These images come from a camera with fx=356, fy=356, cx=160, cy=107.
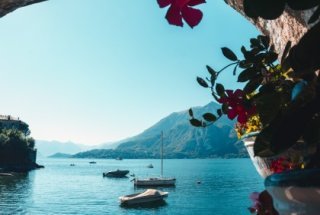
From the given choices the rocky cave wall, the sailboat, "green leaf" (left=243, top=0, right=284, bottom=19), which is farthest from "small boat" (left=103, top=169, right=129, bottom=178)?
"green leaf" (left=243, top=0, right=284, bottom=19)

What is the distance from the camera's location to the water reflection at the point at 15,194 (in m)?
51.4

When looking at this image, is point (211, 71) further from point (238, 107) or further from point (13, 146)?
point (13, 146)

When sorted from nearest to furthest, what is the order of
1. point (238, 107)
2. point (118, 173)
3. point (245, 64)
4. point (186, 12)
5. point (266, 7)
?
point (266, 7)
point (186, 12)
point (238, 107)
point (245, 64)
point (118, 173)

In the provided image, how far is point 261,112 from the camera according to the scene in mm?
816

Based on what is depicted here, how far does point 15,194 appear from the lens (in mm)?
64375

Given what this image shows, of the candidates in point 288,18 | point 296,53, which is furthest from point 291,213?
point 288,18

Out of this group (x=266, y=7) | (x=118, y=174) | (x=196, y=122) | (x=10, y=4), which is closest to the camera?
(x=266, y=7)

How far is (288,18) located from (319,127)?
236cm

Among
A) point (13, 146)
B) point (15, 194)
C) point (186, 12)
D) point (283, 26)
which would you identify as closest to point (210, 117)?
point (186, 12)

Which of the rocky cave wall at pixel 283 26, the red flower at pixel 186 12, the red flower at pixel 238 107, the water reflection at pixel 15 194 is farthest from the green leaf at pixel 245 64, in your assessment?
the water reflection at pixel 15 194

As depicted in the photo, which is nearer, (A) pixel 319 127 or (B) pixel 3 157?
(A) pixel 319 127

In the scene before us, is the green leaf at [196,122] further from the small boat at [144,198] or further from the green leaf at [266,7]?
the small boat at [144,198]

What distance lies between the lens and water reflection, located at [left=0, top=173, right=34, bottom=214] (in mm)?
51431

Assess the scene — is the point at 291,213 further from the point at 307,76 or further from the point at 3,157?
the point at 3,157
